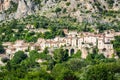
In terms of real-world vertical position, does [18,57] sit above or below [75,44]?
below

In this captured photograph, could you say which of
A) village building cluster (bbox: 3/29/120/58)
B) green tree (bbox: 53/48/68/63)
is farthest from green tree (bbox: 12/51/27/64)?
green tree (bbox: 53/48/68/63)

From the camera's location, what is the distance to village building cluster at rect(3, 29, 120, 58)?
464 ft

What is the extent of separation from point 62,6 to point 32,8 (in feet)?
34.5

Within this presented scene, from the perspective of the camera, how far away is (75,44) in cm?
14962

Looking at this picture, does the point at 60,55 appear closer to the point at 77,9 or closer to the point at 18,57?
the point at 18,57

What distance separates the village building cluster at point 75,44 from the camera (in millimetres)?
141500

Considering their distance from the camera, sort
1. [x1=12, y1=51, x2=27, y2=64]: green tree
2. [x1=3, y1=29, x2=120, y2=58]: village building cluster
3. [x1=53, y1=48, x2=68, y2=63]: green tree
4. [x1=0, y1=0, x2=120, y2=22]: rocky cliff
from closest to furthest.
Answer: [x1=53, y1=48, x2=68, y2=63]: green tree, [x1=3, y1=29, x2=120, y2=58]: village building cluster, [x1=12, y1=51, x2=27, y2=64]: green tree, [x1=0, y1=0, x2=120, y2=22]: rocky cliff

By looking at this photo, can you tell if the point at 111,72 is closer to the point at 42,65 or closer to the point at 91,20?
the point at 42,65

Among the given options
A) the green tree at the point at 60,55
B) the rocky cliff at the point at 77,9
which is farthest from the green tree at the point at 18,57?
the rocky cliff at the point at 77,9

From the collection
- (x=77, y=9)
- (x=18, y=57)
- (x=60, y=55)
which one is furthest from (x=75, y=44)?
(x=77, y=9)

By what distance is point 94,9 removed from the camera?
618 ft

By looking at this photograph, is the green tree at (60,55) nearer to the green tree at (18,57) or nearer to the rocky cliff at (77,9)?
the green tree at (18,57)

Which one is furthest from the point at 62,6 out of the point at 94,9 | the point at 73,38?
the point at 73,38

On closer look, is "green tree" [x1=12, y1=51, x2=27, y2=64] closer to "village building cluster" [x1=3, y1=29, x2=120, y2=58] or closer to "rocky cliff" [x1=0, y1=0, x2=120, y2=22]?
"village building cluster" [x1=3, y1=29, x2=120, y2=58]
